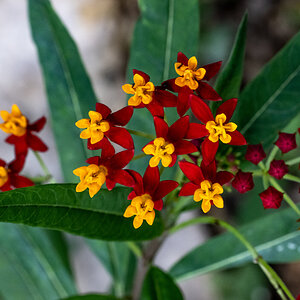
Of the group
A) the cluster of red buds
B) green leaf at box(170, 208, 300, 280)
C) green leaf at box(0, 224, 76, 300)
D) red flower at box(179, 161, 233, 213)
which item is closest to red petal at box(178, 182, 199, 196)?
red flower at box(179, 161, 233, 213)

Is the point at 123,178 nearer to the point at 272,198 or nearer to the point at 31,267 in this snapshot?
the point at 272,198

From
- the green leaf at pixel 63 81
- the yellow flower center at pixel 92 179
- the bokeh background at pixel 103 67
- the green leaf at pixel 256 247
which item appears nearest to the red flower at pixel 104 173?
the yellow flower center at pixel 92 179

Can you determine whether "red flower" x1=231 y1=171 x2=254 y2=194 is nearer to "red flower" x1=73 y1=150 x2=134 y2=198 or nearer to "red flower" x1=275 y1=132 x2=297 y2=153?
"red flower" x1=275 y1=132 x2=297 y2=153

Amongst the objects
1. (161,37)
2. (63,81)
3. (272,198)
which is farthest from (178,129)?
(63,81)

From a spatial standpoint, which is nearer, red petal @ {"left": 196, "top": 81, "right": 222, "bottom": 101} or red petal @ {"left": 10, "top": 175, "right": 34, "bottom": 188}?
red petal @ {"left": 196, "top": 81, "right": 222, "bottom": 101}

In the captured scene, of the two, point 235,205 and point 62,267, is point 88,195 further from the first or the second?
point 235,205

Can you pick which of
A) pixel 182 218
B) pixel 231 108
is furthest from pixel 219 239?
pixel 182 218
